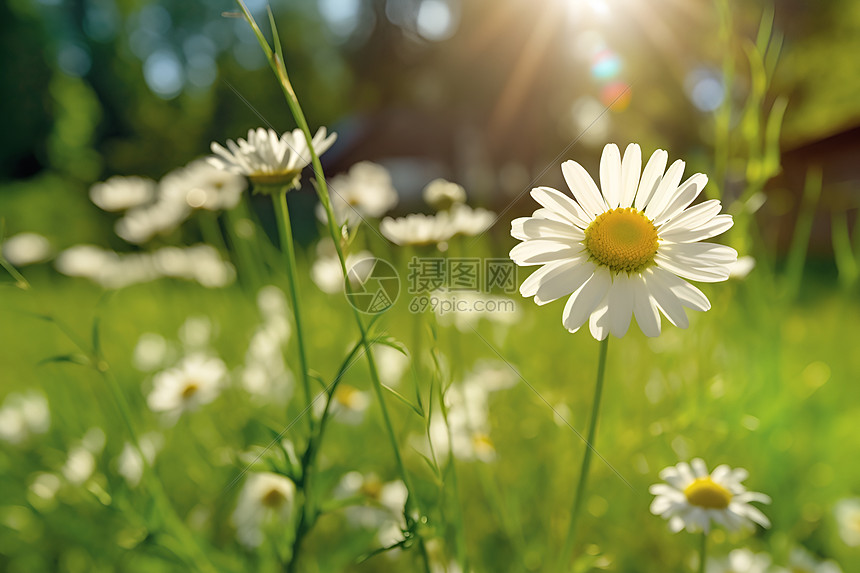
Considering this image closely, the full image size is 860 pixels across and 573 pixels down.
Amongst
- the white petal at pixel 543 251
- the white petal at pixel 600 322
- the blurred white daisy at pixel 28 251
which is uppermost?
the white petal at pixel 543 251

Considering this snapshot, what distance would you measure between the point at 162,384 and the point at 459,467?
2.01 ft

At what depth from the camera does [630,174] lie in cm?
54

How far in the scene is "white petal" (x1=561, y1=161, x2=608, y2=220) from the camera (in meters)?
0.53

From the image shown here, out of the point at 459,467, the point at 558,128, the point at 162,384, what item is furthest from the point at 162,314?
the point at 558,128

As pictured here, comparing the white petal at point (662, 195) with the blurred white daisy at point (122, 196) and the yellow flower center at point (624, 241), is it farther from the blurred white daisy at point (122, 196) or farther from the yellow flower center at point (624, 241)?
the blurred white daisy at point (122, 196)

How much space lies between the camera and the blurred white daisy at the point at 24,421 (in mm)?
1335

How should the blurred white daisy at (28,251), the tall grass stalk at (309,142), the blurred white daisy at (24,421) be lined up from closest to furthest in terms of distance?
the tall grass stalk at (309,142) → the blurred white daisy at (24,421) → the blurred white daisy at (28,251)

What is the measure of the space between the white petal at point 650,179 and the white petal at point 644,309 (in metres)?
0.07

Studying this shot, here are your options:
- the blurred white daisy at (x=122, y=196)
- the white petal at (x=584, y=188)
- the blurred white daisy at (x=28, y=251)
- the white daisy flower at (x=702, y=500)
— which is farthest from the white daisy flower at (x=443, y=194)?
the blurred white daisy at (x=28, y=251)

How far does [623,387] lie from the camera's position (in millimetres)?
1208

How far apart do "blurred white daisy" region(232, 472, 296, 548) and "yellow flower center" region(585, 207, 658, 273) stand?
2.12ft

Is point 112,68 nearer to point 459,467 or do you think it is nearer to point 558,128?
point 558,128

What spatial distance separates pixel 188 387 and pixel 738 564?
973 millimetres

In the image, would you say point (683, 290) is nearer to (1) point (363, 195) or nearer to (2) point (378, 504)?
(2) point (378, 504)
